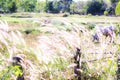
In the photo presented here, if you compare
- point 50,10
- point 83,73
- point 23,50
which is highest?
point 23,50

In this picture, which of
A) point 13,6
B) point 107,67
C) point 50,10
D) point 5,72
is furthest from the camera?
point 50,10

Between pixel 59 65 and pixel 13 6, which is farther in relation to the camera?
pixel 13 6

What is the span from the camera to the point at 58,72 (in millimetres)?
3672

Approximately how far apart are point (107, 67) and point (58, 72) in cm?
62

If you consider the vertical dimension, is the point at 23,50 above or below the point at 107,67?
above

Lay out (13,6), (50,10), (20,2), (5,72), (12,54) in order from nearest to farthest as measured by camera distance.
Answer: (5,72) → (12,54) → (13,6) → (20,2) → (50,10)

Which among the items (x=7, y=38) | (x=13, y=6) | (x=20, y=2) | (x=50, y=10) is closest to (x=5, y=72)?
(x=7, y=38)

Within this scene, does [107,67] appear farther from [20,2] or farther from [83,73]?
[20,2]

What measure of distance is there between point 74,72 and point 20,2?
56.7m

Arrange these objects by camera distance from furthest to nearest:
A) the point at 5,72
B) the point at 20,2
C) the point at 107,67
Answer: the point at 20,2 → the point at 107,67 → the point at 5,72

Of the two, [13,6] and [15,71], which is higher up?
[15,71]

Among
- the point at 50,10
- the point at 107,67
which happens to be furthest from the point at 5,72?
the point at 50,10

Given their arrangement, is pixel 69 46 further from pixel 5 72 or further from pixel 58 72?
pixel 5 72

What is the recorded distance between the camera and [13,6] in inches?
2140
